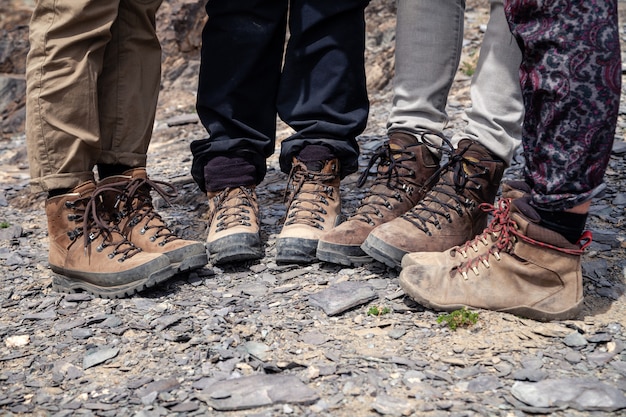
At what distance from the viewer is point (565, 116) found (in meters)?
2.18

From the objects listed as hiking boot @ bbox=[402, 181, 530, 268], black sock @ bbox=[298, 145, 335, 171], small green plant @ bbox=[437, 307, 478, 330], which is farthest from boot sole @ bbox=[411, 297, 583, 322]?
black sock @ bbox=[298, 145, 335, 171]

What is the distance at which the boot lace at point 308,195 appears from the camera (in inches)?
124

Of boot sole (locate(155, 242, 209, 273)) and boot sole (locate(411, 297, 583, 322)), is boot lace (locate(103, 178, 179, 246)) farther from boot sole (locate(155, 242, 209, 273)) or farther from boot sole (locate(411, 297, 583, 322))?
boot sole (locate(411, 297, 583, 322))

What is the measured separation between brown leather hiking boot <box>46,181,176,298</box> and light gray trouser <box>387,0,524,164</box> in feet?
4.72

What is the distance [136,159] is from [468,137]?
169 cm

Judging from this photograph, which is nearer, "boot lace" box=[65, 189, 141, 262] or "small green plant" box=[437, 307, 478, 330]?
"small green plant" box=[437, 307, 478, 330]

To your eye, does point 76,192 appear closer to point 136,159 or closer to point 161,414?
point 136,159

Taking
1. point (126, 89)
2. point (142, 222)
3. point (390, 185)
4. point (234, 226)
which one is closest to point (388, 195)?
point (390, 185)

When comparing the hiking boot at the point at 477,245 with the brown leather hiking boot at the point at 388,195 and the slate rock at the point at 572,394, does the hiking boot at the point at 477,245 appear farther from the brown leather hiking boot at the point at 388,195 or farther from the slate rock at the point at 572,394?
the slate rock at the point at 572,394

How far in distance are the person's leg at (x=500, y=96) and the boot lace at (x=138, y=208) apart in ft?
5.27

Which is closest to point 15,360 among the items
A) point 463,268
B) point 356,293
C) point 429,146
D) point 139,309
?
point 139,309

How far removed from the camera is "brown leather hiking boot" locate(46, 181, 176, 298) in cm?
281

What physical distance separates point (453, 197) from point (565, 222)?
63 centimetres

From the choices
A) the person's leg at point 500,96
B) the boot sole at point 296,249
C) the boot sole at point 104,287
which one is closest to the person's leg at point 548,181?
the person's leg at point 500,96
